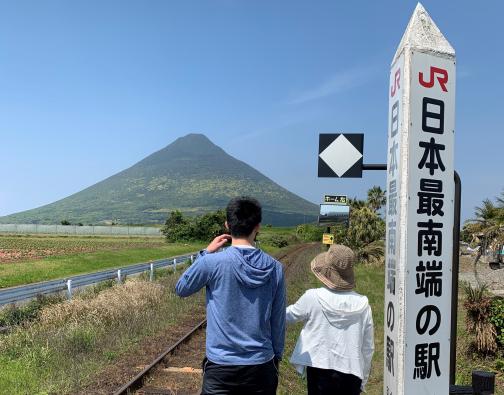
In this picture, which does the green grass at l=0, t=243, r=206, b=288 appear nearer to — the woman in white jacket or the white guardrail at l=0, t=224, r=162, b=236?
the woman in white jacket

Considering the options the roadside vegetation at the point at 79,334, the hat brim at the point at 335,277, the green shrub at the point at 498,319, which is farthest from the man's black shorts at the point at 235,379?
the green shrub at the point at 498,319

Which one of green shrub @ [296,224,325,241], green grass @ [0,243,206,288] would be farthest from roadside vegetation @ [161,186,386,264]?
green shrub @ [296,224,325,241]

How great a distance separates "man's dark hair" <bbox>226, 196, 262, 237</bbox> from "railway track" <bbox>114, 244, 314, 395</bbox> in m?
4.15

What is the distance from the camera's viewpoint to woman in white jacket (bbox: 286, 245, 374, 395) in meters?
2.97

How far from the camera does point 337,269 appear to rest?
9.74 ft

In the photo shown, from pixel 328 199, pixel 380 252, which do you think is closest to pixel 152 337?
pixel 328 199

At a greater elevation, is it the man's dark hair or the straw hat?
the man's dark hair

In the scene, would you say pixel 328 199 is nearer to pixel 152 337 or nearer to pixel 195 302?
pixel 195 302

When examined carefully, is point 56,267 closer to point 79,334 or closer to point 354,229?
point 354,229

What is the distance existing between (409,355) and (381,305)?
10052mm

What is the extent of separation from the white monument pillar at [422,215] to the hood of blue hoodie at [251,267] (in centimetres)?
78

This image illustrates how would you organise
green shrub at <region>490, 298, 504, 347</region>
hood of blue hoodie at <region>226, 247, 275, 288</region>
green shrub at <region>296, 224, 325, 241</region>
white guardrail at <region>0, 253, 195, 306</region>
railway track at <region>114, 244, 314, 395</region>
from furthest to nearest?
1. green shrub at <region>296, 224, 325, 241</region>
2. white guardrail at <region>0, 253, 195, 306</region>
3. green shrub at <region>490, 298, 504, 347</region>
4. railway track at <region>114, 244, 314, 395</region>
5. hood of blue hoodie at <region>226, 247, 275, 288</region>

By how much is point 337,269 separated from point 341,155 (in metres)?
0.98

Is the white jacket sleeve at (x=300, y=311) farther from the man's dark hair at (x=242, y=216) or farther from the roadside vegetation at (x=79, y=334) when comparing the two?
the roadside vegetation at (x=79, y=334)
